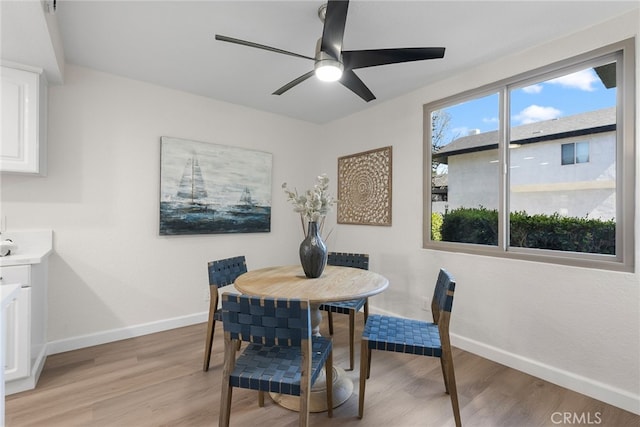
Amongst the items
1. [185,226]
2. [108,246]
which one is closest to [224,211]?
[185,226]

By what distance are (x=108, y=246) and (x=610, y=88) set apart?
4132 mm

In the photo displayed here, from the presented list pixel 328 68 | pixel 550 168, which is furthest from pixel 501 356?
pixel 328 68

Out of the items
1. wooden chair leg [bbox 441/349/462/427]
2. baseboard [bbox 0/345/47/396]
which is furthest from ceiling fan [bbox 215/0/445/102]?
baseboard [bbox 0/345/47/396]

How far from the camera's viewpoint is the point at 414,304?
3123 mm

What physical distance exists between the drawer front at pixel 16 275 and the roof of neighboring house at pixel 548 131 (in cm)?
349

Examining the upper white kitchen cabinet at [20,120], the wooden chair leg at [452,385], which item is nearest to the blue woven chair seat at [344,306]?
the wooden chair leg at [452,385]

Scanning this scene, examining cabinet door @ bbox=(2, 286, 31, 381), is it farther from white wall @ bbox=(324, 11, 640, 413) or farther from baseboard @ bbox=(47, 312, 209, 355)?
white wall @ bbox=(324, 11, 640, 413)

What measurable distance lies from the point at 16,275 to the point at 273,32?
2373mm

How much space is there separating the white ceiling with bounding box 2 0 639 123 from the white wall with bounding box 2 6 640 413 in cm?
23

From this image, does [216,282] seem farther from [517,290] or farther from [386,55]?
[517,290]

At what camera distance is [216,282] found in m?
2.39

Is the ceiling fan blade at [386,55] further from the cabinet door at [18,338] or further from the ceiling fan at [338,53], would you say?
the cabinet door at [18,338]

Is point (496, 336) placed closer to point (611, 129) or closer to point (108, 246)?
point (611, 129)

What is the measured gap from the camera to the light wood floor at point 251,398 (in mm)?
1789
